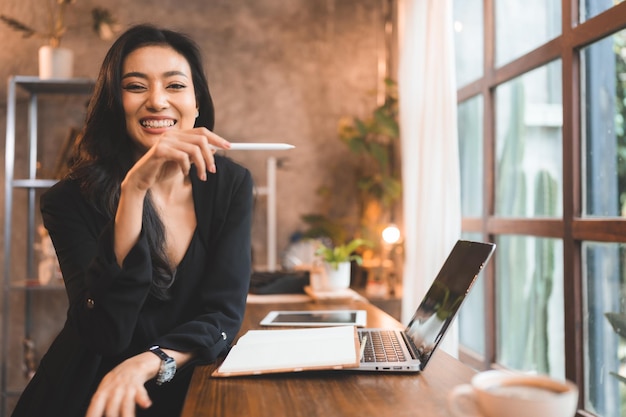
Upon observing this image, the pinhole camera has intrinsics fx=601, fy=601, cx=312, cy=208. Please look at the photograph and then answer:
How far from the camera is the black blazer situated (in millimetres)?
1146

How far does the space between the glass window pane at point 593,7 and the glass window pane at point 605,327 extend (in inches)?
26.8

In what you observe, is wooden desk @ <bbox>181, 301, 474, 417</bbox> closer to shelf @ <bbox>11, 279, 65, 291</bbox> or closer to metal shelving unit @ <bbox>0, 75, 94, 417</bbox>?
shelf @ <bbox>11, 279, 65, 291</bbox>

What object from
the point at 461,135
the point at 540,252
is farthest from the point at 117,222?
the point at 461,135

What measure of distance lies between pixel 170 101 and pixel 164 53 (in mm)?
126

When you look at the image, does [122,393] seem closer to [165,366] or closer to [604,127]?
[165,366]

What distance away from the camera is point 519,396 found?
2.17 feet

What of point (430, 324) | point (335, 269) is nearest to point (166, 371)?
point (430, 324)

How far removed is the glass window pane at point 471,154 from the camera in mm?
2709

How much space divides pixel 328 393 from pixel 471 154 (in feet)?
6.69

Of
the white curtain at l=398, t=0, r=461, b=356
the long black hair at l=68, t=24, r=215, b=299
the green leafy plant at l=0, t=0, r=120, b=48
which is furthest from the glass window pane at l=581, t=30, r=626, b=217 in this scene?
the green leafy plant at l=0, t=0, r=120, b=48

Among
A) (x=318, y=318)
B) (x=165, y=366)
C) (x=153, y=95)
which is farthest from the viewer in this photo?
(x=318, y=318)

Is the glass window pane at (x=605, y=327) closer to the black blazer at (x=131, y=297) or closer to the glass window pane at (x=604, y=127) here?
the glass window pane at (x=604, y=127)

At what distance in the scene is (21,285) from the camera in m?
3.04

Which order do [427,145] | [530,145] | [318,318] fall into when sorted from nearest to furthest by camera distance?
[318,318]
[530,145]
[427,145]
